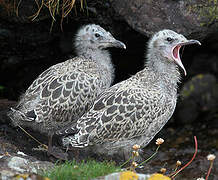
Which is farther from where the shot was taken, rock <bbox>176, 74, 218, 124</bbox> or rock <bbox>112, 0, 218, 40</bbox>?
rock <bbox>176, 74, 218, 124</bbox>

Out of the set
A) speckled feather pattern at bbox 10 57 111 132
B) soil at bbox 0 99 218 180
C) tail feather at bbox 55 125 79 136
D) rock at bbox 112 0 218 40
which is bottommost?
soil at bbox 0 99 218 180

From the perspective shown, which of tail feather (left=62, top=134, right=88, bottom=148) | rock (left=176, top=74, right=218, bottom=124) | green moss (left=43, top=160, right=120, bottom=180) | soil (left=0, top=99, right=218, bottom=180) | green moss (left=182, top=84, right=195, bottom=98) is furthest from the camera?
green moss (left=182, top=84, right=195, bottom=98)

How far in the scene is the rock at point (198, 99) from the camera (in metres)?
9.62

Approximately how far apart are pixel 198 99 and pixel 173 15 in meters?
3.54

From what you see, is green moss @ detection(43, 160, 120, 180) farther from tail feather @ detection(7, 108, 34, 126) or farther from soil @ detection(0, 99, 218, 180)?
tail feather @ detection(7, 108, 34, 126)

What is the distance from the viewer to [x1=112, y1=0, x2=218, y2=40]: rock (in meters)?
6.98

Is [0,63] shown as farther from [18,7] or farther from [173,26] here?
[173,26]

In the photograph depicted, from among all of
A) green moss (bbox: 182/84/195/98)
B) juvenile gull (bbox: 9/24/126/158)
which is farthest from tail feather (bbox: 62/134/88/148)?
green moss (bbox: 182/84/195/98)

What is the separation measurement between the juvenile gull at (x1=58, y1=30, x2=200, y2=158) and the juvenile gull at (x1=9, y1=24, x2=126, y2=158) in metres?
0.28

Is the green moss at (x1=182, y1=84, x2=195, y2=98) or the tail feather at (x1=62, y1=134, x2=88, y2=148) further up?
the tail feather at (x1=62, y1=134, x2=88, y2=148)

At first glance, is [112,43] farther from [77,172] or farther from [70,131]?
[77,172]

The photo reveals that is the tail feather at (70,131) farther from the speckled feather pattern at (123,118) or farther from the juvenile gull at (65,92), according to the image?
the juvenile gull at (65,92)

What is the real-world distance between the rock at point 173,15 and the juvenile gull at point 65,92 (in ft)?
2.41

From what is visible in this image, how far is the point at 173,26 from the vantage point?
7.03 meters
